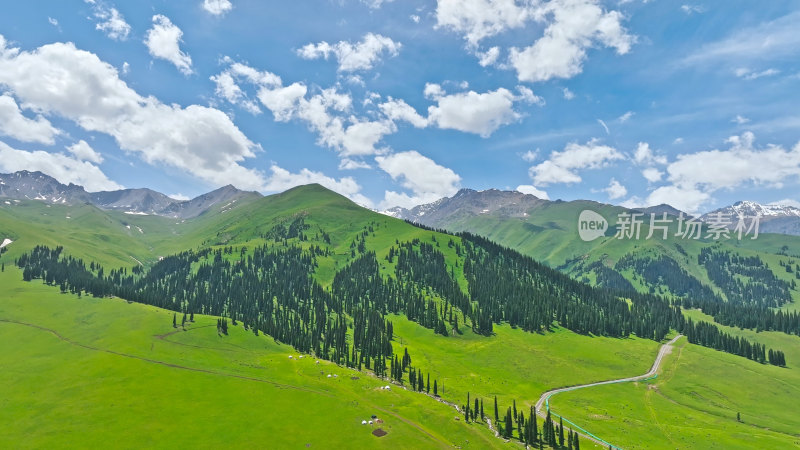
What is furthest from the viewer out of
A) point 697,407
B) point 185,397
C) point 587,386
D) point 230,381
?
point 587,386

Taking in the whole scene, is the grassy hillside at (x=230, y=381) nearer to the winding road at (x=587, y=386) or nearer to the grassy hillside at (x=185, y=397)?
the grassy hillside at (x=185, y=397)

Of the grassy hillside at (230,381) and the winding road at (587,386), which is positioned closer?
the grassy hillside at (230,381)

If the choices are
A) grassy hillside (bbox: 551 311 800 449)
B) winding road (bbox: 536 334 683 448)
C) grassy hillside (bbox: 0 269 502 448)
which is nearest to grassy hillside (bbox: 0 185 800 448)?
grassy hillside (bbox: 0 269 502 448)

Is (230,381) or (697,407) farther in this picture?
(697,407)

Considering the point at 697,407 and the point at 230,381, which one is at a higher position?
the point at 697,407

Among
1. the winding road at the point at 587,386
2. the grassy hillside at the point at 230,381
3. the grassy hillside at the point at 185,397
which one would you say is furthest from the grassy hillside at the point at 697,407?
the grassy hillside at the point at 185,397

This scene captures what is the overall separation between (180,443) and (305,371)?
5612 centimetres

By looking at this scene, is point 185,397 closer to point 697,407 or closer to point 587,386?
point 587,386

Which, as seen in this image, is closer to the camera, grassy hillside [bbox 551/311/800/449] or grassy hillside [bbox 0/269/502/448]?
grassy hillside [bbox 0/269/502/448]

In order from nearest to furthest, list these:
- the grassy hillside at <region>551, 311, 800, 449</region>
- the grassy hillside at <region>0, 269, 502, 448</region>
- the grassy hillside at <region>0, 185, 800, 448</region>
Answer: the grassy hillside at <region>0, 269, 502, 448</region>
the grassy hillside at <region>0, 185, 800, 448</region>
the grassy hillside at <region>551, 311, 800, 449</region>

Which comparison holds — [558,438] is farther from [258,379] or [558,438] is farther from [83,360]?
[83,360]

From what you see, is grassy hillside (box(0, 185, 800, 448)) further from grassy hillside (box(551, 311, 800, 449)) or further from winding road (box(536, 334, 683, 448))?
grassy hillside (box(551, 311, 800, 449))

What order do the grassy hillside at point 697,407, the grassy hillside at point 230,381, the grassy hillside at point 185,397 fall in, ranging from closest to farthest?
the grassy hillside at point 185,397
the grassy hillside at point 230,381
the grassy hillside at point 697,407

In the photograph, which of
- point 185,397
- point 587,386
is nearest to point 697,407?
point 587,386
